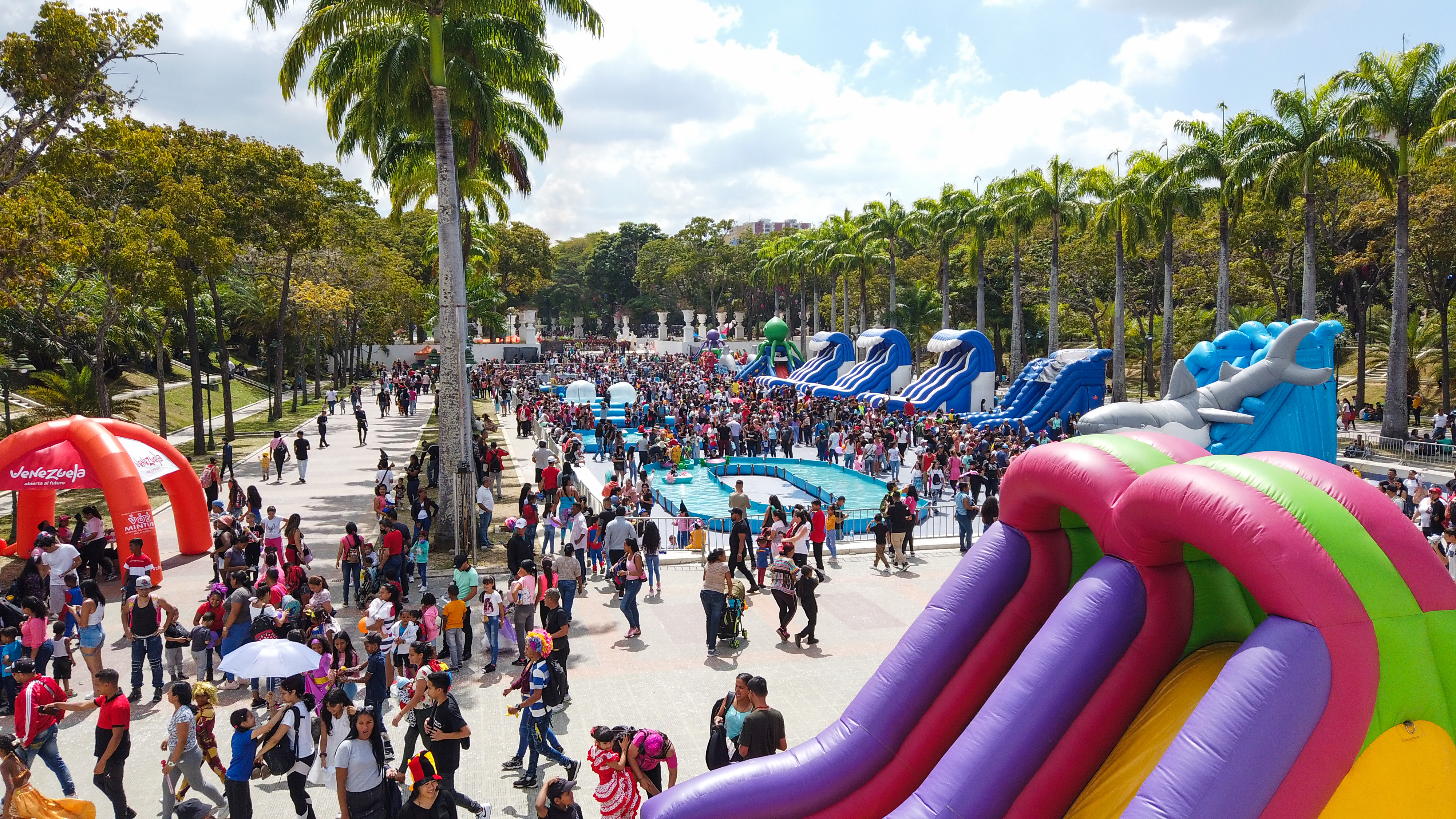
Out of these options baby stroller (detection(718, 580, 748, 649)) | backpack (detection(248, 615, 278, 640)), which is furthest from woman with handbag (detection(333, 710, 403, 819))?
baby stroller (detection(718, 580, 748, 649))

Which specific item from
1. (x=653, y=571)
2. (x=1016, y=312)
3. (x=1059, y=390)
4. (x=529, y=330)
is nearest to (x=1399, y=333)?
(x=1059, y=390)

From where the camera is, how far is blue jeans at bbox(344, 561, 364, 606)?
40.8ft

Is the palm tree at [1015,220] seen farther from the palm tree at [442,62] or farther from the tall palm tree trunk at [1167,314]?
the palm tree at [442,62]

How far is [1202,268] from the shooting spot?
38344 millimetres

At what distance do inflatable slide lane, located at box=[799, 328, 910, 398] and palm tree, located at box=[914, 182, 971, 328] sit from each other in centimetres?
611

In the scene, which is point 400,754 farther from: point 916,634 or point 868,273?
point 868,273

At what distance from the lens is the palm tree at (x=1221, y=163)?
29531 millimetres

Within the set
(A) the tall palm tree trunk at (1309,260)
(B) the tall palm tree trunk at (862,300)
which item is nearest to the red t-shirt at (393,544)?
(A) the tall palm tree trunk at (1309,260)

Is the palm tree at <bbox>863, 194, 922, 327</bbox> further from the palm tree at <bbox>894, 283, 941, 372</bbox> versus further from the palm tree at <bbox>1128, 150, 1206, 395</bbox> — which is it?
the palm tree at <bbox>1128, 150, 1206, 395</bbox>

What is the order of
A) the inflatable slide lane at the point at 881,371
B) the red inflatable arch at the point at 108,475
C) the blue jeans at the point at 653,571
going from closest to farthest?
the blue jeans at the point at 653,571 → the red inflatable arch at the point at 108,475 → the inflatable slide lane at the point at 881,371

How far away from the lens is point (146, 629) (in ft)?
29.8

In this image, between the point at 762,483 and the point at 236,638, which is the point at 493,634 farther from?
the point at 762,483

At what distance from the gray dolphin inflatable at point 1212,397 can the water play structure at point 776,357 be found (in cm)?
3038

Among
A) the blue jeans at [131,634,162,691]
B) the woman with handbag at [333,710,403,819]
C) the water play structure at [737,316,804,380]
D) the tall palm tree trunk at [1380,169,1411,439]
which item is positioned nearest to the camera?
the woman with handbag at [333,710,403,819]
